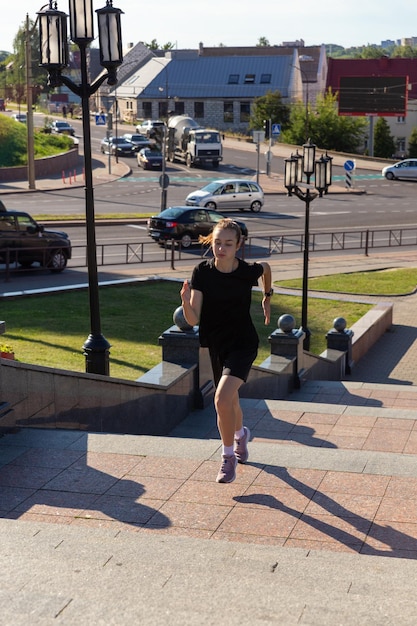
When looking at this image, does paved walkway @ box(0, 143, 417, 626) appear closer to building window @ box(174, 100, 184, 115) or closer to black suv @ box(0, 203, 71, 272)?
black suv @ box(0, 203, 71, 272)

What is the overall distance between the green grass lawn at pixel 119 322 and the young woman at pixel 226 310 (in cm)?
605

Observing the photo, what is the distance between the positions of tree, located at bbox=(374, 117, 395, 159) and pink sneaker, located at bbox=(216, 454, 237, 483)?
2849 inches

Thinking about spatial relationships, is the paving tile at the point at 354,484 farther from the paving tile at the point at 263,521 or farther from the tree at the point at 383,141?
the tree at the point at 383,141

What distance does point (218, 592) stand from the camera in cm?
473

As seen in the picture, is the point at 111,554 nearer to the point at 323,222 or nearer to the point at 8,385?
the point at 8,385

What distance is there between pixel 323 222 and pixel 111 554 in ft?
122

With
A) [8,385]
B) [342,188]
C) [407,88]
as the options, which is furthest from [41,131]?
[8,385]

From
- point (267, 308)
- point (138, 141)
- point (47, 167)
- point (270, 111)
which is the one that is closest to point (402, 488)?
point (267, 308)

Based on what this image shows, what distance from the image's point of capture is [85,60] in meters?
10.9

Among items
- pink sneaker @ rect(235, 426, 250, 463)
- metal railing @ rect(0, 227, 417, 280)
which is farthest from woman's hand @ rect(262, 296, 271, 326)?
metal railing @ rect(0, 227, 417, 280)

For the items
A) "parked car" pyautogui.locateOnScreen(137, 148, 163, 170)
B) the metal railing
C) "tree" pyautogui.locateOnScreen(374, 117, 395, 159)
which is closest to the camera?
the metal railing

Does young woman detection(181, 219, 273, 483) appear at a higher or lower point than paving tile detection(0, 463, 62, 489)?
higher

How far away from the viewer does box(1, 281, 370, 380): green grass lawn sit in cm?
1367

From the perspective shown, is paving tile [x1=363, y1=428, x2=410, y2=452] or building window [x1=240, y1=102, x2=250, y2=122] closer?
paving tile [x1=363, y1=428, x2=410, y2=452]
